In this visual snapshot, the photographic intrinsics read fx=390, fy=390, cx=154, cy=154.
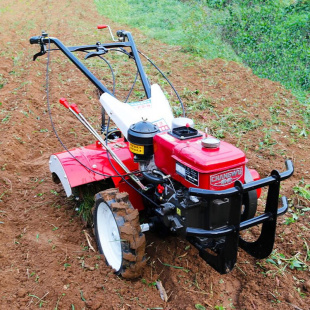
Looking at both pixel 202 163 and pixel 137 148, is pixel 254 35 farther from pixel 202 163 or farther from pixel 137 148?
pixel 202 163

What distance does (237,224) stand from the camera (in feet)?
7.97

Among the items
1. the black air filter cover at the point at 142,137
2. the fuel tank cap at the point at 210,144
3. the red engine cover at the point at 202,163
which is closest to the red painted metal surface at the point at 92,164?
the black air filter cover at the point at 142,137

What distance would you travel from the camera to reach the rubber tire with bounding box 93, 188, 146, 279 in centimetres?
276

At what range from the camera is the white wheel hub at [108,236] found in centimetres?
311

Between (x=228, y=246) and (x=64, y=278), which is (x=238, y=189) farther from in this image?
(x=64, y=278)

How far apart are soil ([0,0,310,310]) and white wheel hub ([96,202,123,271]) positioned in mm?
88

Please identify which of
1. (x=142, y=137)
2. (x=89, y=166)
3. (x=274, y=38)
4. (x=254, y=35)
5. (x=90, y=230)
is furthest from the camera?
(x=254, y=35)

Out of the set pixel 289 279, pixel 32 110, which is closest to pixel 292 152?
pixel 289 279

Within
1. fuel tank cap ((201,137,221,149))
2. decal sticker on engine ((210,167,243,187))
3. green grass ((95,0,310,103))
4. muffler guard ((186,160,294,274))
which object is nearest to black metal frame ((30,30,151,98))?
fuel tank cap ((201,137,221,149))

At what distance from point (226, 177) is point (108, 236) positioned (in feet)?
3.86

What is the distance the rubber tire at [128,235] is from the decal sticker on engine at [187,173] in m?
0.45

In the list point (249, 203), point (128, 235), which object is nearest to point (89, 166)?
point (128, 235)

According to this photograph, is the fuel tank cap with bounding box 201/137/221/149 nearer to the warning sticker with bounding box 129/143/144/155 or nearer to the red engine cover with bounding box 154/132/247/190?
the red engine cover with bounding box 154/132/247/190

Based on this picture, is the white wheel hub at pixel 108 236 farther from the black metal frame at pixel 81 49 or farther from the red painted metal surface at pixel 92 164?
the black metal frame at pixel 81 49
